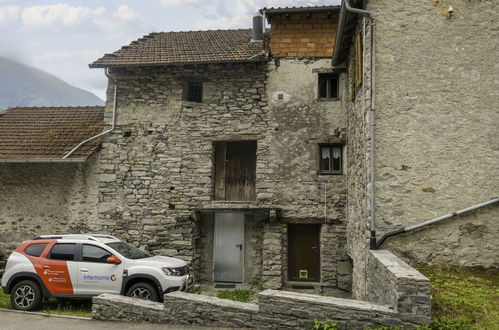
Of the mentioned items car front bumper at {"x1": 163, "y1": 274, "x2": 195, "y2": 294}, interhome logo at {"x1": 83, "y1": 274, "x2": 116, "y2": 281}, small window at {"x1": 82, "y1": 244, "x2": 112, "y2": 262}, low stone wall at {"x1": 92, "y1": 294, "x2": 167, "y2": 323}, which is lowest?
low stone wall at {"x1": 92, "y1": 294, "x2": 167, "y2": 323}

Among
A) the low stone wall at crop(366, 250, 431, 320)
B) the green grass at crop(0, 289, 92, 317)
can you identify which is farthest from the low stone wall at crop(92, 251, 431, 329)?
the green grass at crop(0, 289, 92, 317)

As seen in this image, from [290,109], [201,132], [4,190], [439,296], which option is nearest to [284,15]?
[290,109]

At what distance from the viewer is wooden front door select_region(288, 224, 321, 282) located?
1080 centimetres

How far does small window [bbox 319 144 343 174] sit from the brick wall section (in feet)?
8.68

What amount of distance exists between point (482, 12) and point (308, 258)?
7231 millimetres

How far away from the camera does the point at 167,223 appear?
433 inches

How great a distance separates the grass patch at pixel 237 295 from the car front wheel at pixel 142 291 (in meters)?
2.60

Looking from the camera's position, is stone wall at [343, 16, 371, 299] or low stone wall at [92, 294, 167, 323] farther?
stone wall at [343, 16, 371, 299]

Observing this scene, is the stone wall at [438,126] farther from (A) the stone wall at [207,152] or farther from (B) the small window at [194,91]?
(B) the small window at [194,91]

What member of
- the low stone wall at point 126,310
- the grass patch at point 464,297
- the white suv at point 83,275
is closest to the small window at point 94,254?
the white suv at point 83,275

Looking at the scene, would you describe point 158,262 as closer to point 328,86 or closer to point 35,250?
point 35,250

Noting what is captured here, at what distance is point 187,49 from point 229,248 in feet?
20.8

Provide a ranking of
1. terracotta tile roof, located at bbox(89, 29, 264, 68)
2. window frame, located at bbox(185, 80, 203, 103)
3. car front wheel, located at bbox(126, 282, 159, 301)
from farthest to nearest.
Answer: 1. window frame, located at bbox(185, 80, 203, 103)
2. terracotta tile roof, located at bbox(89, 29, 264, 68)
3. car front wheel, located at bbox(126, 282, 159, 301)

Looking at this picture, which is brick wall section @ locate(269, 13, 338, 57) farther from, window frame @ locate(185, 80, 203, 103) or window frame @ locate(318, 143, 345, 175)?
window frame @ locate(318, 143, 345, 175)
